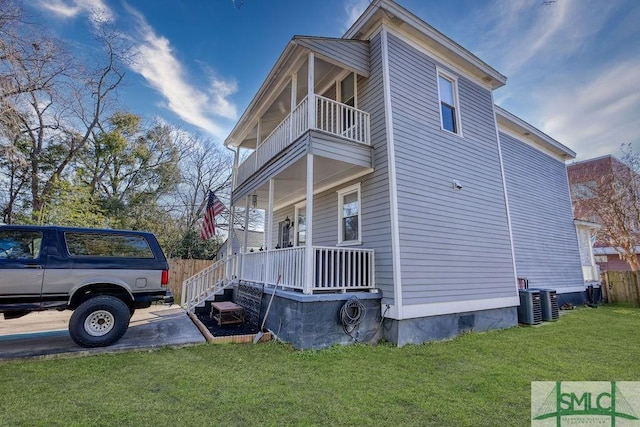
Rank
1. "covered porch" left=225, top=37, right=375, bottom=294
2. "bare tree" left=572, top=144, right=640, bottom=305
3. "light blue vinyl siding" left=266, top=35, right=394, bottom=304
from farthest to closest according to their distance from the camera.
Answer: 1. "bare tree" left=572, top=144, right=640, bottom=305
2. "light blue vinyl siding" left=266, top=35, right=394, bottom=304
3. "covered porch" left=225, top=37, right=375, bottom=294

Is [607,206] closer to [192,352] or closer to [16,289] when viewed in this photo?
[192,352]

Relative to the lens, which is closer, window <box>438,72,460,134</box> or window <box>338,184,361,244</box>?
window <box>338,184,361,244</box>

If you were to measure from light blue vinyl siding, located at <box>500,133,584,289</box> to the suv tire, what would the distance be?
10389 mm

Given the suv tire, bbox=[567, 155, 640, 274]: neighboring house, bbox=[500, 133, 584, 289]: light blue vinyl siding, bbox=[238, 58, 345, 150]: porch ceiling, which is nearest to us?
the suv tire

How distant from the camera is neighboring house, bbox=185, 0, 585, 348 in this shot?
578cm

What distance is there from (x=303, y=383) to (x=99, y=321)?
3.69 m

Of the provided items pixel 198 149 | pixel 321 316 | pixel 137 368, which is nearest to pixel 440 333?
pixel 321 316

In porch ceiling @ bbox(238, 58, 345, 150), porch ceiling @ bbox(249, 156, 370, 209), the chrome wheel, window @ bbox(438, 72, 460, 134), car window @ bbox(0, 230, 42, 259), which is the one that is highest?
porch ceiling @ bbox(238, 58, 345, 150)

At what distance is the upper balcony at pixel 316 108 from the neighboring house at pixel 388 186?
0.03 meters

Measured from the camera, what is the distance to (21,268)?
453cm

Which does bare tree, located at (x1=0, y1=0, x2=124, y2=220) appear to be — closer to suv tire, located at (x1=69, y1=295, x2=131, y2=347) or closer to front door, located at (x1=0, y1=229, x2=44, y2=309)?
front door, located at (x1=0, y1=229, x2=44, y2=309)

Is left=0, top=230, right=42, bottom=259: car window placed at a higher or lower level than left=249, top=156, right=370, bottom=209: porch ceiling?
lower

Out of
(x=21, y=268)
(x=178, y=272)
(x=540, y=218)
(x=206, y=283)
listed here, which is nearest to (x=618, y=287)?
(x=540, y=218)

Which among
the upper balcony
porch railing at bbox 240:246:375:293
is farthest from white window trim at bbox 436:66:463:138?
porch railing at bbox 240:246:375:293
